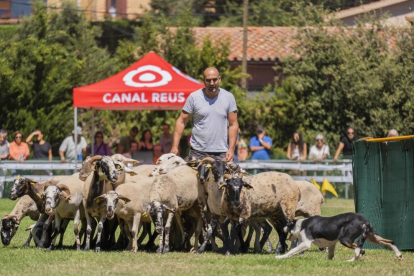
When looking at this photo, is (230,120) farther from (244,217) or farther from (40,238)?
(40,238)

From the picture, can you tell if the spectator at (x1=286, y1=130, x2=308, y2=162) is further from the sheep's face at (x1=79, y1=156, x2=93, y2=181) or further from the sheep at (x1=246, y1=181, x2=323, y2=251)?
the sheep's face at (x1=79, y1=156, x2=93, y2=181)

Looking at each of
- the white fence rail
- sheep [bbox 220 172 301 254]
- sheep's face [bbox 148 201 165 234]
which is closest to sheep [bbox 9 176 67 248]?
sheep's face [bbox 148 201 165 234]

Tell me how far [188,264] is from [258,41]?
90.9 ft

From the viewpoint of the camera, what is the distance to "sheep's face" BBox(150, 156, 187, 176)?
14414 mm

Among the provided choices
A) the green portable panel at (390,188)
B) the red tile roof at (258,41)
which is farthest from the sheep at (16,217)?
the red tile roof at (258,41)

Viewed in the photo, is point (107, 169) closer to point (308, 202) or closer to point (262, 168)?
point (308, 202)

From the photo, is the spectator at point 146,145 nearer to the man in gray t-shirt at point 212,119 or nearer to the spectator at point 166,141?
the spectator at point 166,141

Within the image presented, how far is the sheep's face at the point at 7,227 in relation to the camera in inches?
564

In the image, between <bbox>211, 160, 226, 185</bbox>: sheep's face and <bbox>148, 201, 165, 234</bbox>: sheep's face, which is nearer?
<bbox>211, 160, 226, 185</bbox>: sheep's face

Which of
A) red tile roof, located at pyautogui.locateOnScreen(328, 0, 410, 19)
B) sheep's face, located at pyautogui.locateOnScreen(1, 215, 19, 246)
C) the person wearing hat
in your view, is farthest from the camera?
red tile roof, located at pyautogui.locateOnScreen(328, 0, 410, 19)

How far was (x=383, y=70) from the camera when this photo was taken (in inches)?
1152

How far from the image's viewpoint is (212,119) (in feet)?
44.9

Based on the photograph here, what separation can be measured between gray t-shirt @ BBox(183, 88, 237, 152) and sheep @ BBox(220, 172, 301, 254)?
75 cm

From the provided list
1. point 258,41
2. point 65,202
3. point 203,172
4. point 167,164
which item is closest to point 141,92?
point 167,164
